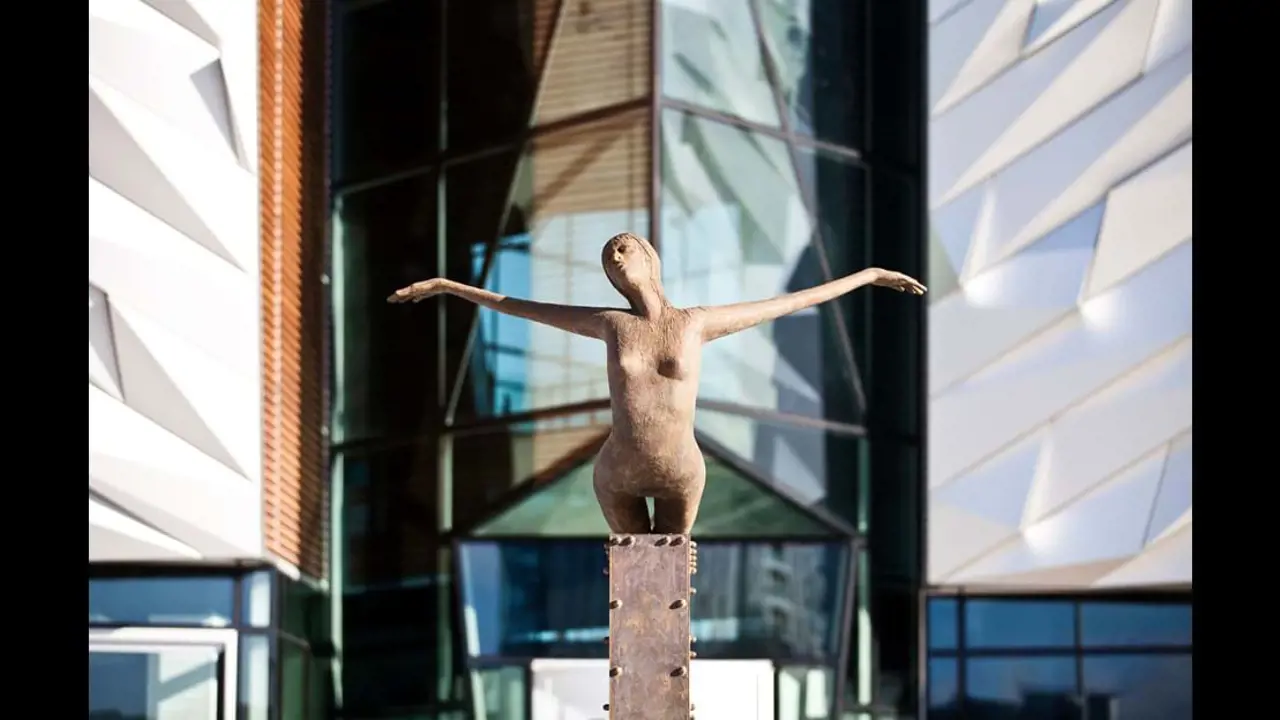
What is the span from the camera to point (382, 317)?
1123 inches

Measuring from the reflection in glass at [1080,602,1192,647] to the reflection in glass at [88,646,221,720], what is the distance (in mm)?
9671

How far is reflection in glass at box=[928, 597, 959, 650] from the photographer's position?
27.7 meters

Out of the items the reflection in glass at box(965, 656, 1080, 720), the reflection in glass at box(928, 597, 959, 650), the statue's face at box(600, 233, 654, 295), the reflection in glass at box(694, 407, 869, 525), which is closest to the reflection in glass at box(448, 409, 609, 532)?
the reflection in glass at box(694, 407, 869, 525)

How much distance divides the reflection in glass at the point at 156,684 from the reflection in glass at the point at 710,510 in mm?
3721

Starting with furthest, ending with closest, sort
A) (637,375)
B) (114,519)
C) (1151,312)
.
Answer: (1151,312) < (114,519) < (637,375)

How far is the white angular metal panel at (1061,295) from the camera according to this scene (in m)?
26.8

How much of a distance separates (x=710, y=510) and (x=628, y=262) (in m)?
15.9

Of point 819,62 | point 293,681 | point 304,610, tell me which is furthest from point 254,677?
point 819,62

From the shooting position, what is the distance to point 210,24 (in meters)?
25.5

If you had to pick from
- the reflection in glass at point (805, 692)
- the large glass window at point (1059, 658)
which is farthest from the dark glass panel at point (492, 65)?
the large glass window at point (1059, 658)

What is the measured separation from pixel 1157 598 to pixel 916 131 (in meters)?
5.99

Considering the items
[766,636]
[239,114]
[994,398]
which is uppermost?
[239,114]

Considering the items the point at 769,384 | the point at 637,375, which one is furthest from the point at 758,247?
the point at 637,375

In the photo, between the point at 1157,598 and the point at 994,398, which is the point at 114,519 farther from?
the point at 1157,598
